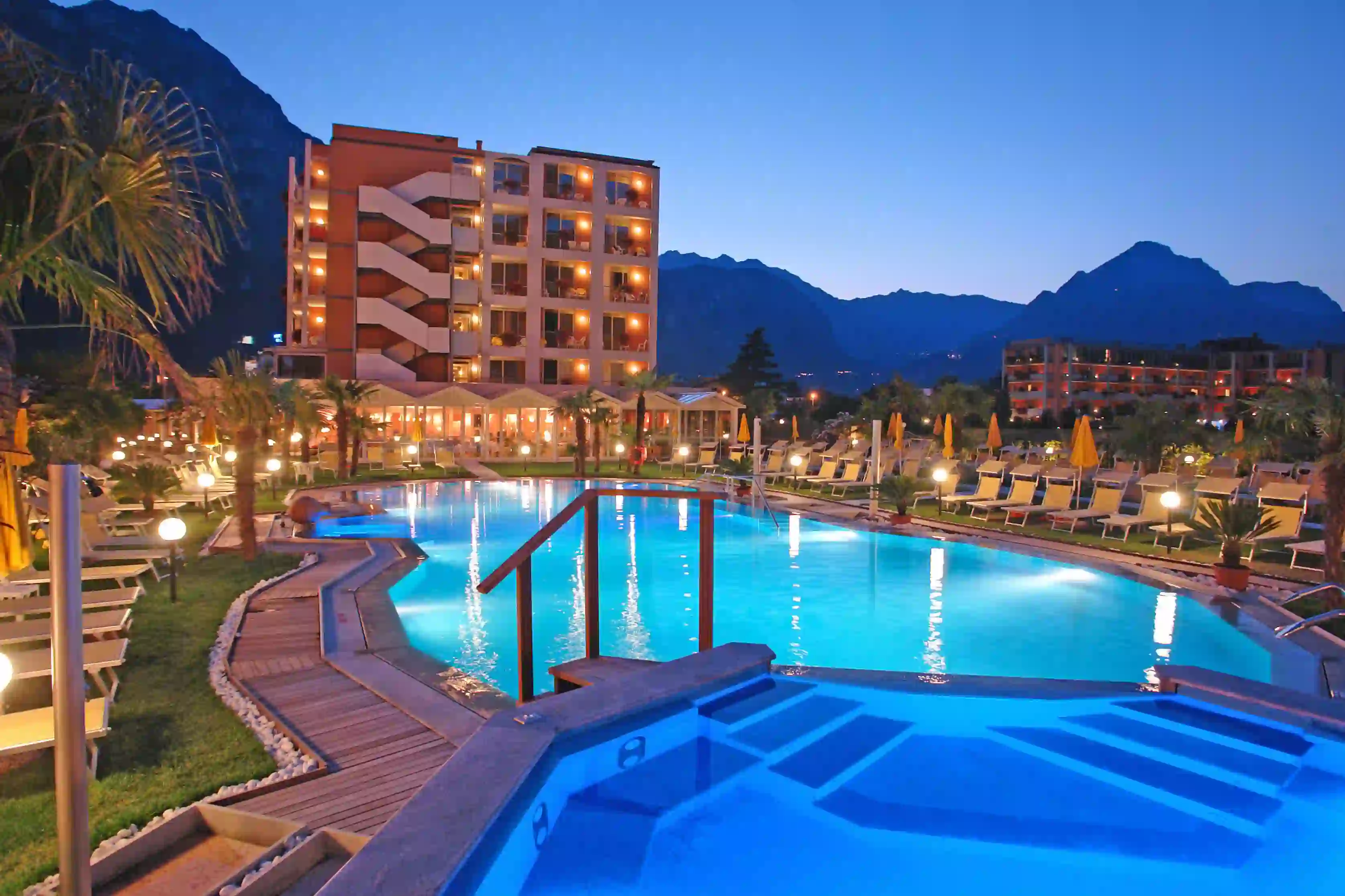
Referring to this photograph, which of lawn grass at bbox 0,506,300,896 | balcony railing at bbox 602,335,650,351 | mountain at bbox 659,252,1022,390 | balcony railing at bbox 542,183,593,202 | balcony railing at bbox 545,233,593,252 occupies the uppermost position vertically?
mountain at bbox 659,252,1022,390

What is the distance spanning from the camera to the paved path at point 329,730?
3.83 metres

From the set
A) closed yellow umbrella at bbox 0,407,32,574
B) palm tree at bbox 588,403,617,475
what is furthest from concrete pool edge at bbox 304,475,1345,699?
palm tree at bbox 588,403,617,475

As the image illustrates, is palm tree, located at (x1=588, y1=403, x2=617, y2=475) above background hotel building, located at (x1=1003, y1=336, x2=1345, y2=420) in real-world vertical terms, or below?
below

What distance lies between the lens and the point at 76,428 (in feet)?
68.8

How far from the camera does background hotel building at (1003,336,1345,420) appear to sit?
3666 inches

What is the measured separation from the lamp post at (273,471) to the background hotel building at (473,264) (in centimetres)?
1553

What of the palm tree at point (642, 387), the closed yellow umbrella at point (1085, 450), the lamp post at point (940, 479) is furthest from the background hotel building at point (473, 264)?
the closed yellow umbrella at point (1085, 450)

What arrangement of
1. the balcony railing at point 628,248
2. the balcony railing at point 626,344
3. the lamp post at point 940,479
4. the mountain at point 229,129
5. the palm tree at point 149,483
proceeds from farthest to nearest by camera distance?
the mountain at point 229,129 < the balcony railing at point 626,344 < the balcony railing at point 628,248 < the lamp post at point 940,479 < the palm tree at point 149,483

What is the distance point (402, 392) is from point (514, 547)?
650 inches

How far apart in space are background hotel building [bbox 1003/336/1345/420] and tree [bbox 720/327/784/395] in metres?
39.8

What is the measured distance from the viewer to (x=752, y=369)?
64562 millimetres

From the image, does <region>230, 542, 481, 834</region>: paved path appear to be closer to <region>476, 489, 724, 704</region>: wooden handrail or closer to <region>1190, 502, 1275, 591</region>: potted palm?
<region>476, 489, 724, 704</region>: wooden handrail

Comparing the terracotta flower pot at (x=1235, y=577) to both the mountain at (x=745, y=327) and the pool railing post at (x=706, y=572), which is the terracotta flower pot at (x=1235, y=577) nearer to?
the pool railing post at (x=706, y=572)

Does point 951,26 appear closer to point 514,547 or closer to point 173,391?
point 514,547
